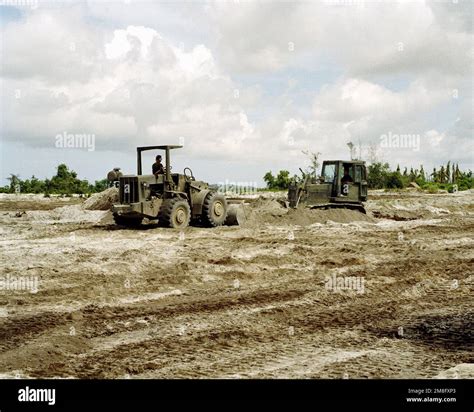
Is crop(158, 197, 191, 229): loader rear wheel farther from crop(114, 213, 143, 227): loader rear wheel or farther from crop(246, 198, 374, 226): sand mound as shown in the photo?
crop(246, 198, 374, 226): sand mound

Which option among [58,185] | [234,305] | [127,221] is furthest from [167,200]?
[58,185]

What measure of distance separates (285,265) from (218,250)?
2.20 m

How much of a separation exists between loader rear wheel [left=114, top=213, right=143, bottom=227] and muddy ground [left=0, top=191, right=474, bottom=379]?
1079 mm

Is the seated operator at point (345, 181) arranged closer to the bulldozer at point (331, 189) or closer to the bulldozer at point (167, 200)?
the bulldozer at point (331, 189)

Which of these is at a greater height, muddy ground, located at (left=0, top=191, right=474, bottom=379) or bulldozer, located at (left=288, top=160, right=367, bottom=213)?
bulldozer, located at (left=288, top=160, right=367, bottom=213)

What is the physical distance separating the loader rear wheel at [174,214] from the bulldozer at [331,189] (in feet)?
20.6

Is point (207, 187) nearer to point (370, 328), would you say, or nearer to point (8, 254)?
point (8, 254)

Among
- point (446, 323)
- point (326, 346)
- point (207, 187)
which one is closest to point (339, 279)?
Result: point (446, 323)

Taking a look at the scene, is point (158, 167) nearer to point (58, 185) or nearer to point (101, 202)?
point (101, 202)

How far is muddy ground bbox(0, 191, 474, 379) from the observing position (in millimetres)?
6262

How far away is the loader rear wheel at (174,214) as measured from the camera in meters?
18.5

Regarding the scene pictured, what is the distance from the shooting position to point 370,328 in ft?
25.5

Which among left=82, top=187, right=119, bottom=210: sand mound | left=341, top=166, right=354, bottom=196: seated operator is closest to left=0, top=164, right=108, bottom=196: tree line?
left=82, top=187, right=119, bottom=210: sand mound

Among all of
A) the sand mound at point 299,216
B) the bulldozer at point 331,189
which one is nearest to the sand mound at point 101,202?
the sand mound at point 299,216
